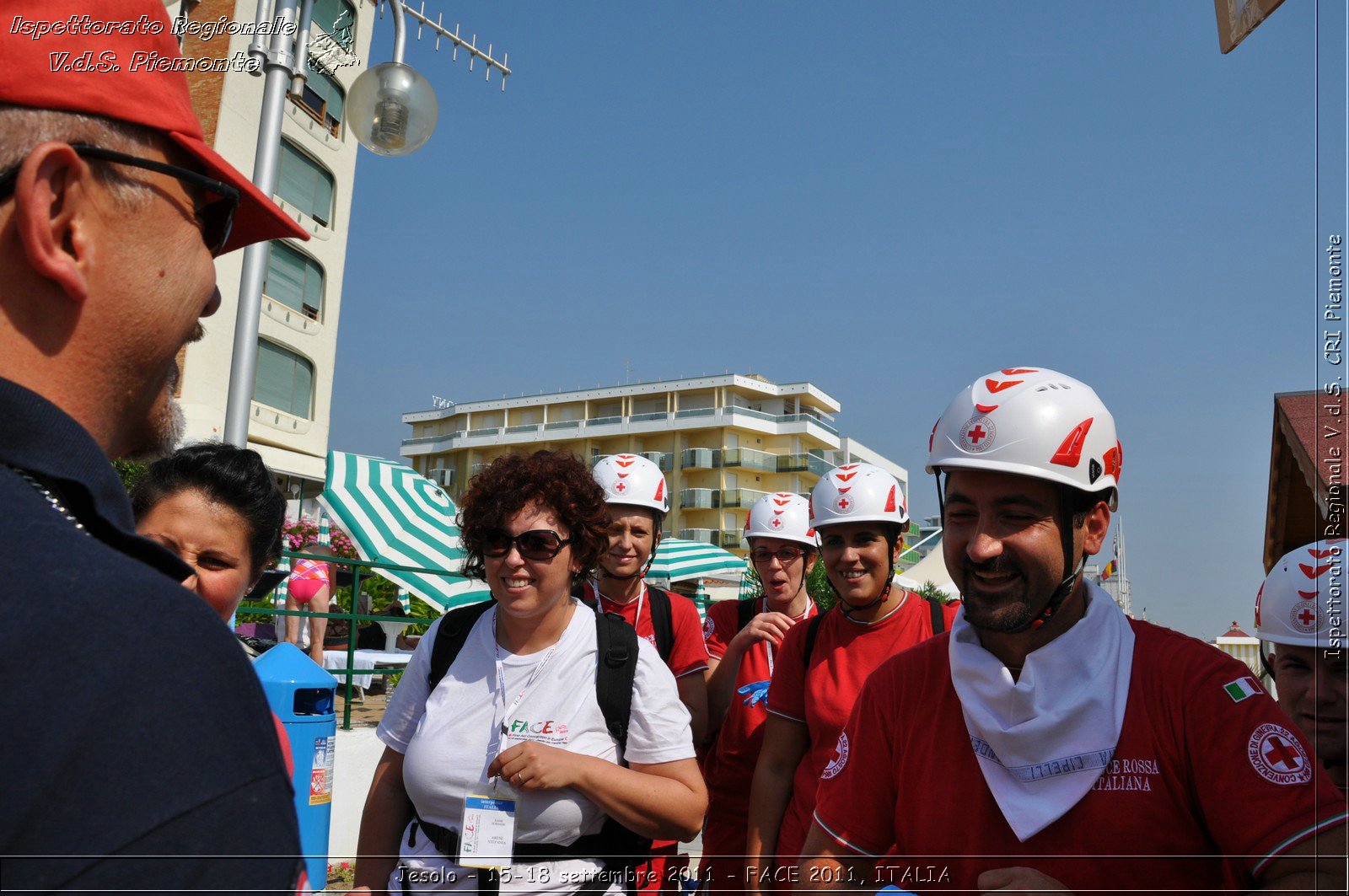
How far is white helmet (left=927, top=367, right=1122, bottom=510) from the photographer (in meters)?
2.54

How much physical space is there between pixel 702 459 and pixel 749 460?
4.06 metres

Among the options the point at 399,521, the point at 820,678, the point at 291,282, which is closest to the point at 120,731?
the point at 820,678

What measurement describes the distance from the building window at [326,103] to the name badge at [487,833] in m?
21.9

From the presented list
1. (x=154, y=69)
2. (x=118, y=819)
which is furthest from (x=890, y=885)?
(x=154, y=69)

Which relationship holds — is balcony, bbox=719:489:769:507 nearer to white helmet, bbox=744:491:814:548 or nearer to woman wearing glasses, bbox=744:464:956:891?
white helmet, bbox=744:491:814:548

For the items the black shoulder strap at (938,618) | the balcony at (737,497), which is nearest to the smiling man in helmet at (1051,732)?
the black shoulder strap at (938,618)

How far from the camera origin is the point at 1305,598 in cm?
362

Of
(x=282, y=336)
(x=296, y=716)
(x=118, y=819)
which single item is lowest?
(x=296, y=716)

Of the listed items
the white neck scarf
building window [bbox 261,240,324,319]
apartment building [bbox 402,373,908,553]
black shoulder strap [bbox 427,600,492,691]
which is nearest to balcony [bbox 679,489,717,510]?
apartment building [bbox 402,373,908,553]

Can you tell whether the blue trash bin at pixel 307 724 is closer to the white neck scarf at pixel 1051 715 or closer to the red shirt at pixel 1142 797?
the red shirt at pixel 1142 797

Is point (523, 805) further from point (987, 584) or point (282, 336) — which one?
point (282, 336)

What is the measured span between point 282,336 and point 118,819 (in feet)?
94.8

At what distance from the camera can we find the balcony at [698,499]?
75188 millimetres

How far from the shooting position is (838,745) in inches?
108
